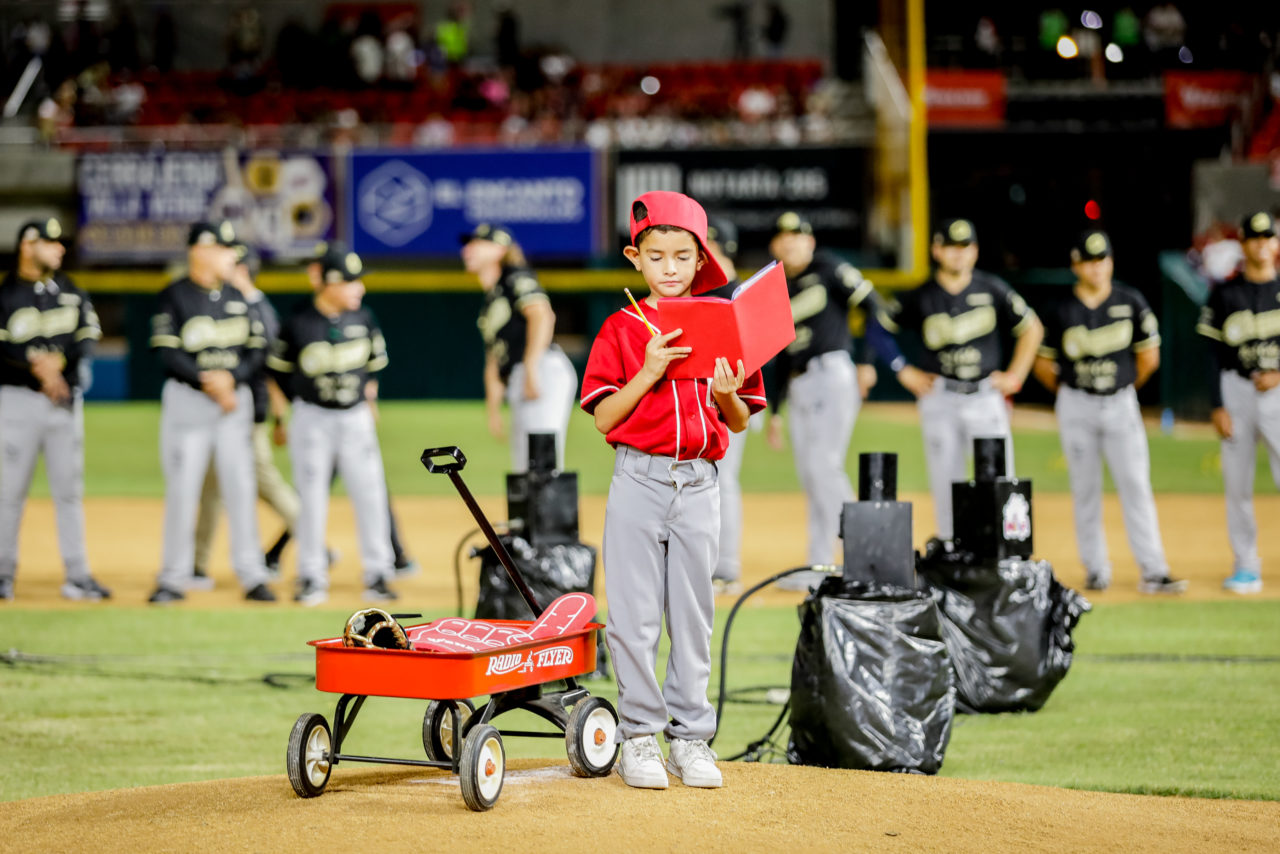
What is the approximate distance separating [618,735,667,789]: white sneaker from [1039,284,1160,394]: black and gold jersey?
16.7 ft

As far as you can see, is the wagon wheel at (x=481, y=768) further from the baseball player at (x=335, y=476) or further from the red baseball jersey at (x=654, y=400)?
the baseball player at (x=335, y=476)

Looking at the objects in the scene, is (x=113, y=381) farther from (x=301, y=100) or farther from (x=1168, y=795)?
(x=1168, y=795)

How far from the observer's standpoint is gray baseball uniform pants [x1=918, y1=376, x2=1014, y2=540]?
823 cm

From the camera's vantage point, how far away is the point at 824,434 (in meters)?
8.59

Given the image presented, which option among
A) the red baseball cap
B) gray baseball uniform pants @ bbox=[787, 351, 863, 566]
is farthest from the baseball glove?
gray baseball uniform pants @ bbox=[787, 351, 863, 566]

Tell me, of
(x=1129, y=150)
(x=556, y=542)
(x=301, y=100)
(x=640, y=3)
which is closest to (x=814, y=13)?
(x=640, y=3)

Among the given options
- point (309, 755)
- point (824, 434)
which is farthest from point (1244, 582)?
point (309, 755)

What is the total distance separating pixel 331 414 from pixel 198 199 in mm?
16883

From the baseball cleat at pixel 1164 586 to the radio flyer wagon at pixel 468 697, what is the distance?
5079mm

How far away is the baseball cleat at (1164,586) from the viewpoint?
27.9ft

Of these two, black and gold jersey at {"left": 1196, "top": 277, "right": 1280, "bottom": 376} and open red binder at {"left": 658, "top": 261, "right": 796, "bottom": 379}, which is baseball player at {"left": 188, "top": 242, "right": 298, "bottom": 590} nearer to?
open red binder at {"left": 658, "top": 261, "right": 796, "bottom": 379}

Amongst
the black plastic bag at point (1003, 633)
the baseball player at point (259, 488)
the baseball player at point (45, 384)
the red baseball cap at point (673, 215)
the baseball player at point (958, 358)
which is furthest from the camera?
the baseball player at point (259, 488)

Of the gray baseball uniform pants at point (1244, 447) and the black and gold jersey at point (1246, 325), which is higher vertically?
the black and gold jersey at point (1246, 325)

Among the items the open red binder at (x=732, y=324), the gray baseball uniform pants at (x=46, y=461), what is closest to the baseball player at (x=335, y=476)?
the gray baseball uniform pants at (x=46, y=461)
